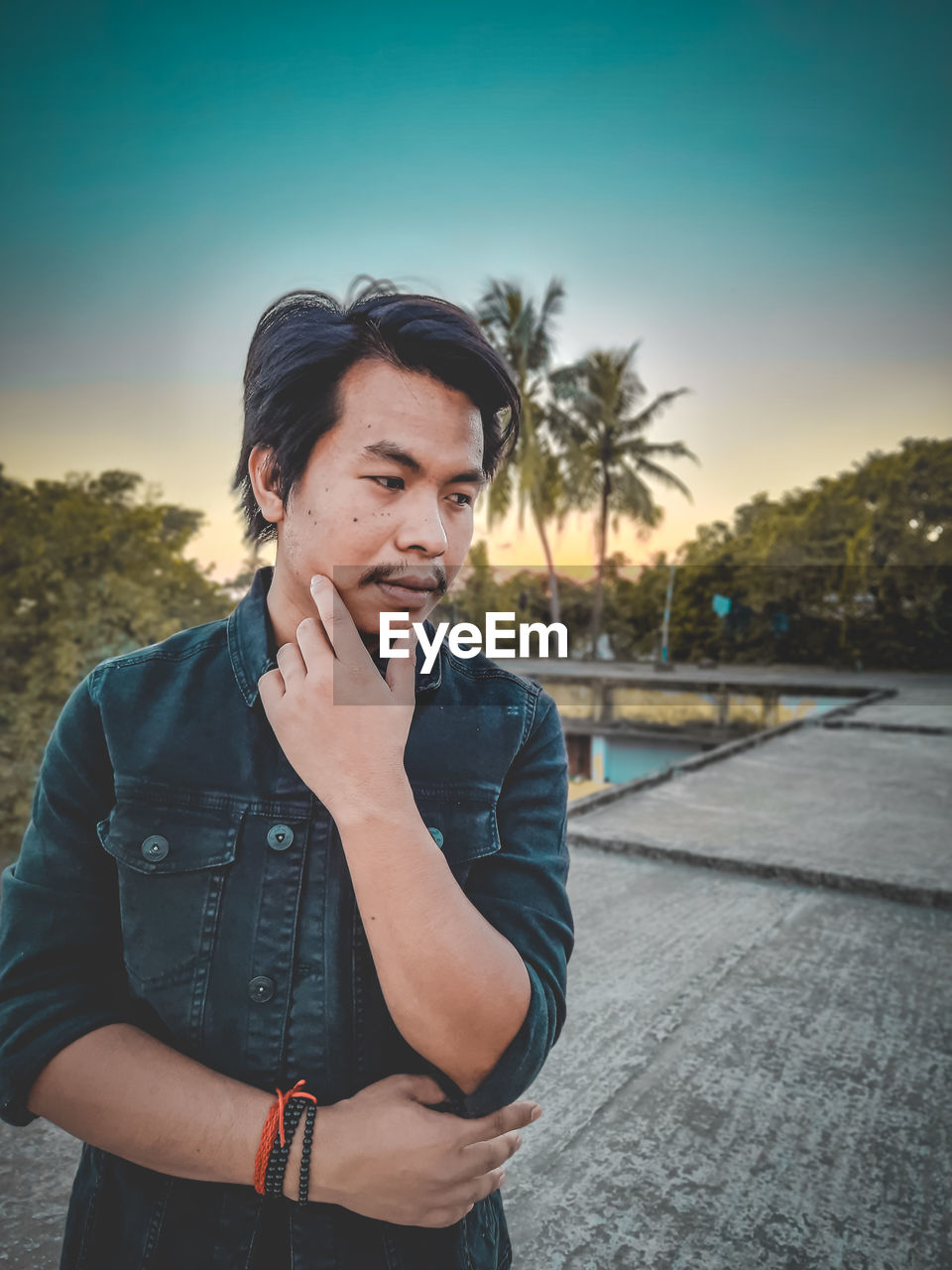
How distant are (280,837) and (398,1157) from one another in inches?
16.2

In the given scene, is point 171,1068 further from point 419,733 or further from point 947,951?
point 947,951

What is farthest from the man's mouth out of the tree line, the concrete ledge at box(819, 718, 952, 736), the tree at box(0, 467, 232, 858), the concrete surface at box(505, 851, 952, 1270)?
the tree line

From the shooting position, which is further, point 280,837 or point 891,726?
point 891,726

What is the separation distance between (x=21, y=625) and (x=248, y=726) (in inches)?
274

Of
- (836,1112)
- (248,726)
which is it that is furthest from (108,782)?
(836,1112)

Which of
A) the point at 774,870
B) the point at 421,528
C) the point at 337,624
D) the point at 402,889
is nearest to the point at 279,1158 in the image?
the point at 402,889

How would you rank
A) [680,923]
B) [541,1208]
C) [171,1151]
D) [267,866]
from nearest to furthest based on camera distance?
[171,1151] < [267,866] < [541,1208] < [680,923]

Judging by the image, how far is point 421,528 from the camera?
1.11 metres

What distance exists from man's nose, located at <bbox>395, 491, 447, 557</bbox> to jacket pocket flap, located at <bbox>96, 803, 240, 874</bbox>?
0.46 m

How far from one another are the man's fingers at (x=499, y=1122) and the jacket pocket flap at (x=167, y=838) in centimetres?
46

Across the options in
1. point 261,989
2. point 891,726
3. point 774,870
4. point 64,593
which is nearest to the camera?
point 261,989

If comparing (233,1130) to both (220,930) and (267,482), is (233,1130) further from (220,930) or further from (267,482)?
(267,482)

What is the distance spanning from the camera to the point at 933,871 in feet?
13.4

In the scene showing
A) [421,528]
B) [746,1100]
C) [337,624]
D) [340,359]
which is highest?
[340,359]
